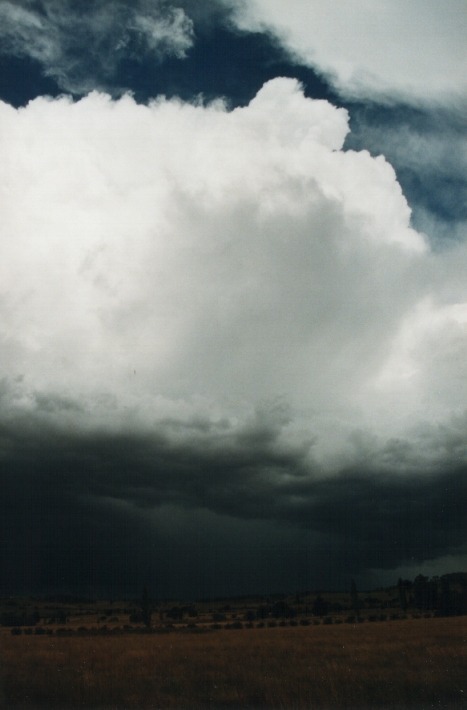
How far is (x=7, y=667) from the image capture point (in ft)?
90.8

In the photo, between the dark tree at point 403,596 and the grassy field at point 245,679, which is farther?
the dark tree at point 403,596

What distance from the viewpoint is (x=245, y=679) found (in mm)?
23297

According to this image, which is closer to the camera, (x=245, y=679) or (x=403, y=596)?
(x=245, y=679)

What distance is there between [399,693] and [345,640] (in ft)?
71.6

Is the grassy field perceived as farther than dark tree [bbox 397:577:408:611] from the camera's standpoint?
No

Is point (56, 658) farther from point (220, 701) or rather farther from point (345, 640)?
point (345, 640)

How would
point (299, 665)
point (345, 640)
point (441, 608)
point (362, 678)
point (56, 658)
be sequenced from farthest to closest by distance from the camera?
point (441, 608), point (345, 640), point (56, 658), point (299, 665), point (362, 678)

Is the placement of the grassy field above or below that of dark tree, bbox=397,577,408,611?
above

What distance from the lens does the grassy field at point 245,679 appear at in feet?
65.7

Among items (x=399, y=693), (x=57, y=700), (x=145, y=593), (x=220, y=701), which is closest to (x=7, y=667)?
(x=57, y=700)

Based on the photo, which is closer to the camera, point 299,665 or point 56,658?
point 299,665

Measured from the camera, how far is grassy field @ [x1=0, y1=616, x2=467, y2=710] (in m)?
20.0

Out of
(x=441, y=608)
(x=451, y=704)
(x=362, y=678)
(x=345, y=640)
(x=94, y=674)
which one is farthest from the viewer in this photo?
(x=441, y=608)

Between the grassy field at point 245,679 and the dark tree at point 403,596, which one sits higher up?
the grassy field at point 245,679
